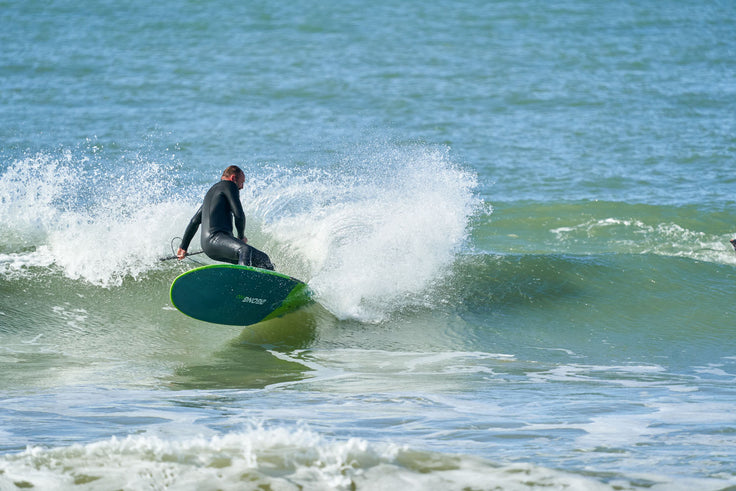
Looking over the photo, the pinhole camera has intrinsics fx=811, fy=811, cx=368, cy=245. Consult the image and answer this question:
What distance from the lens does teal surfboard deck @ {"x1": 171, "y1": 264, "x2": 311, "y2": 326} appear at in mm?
7758

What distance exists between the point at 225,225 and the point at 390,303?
7.09ft

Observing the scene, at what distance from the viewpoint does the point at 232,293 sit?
7.89 metres

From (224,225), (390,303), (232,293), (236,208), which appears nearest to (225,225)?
(224,225)

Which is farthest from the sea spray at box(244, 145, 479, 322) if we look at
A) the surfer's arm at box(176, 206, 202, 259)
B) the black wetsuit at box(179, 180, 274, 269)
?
the surfer's arm at box(176, 206, 202, 259)

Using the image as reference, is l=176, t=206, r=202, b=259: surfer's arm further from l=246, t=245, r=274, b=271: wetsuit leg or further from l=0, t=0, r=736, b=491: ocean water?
l=246, t=245, r=274, b=271: wetsuit leg

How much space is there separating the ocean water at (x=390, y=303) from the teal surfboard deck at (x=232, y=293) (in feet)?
0.80

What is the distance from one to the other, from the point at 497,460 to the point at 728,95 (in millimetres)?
27112

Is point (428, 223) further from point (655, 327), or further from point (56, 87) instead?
point (56, 87)

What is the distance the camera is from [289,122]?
85.7ft

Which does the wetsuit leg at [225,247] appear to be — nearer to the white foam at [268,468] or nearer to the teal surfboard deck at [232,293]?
the teal surfboard deck at [232,293]

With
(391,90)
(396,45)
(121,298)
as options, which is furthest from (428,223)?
(396,45)

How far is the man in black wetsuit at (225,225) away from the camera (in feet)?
26.3

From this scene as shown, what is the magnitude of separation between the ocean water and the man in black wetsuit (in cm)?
68

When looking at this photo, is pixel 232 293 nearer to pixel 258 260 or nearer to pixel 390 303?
pixel 258 260
